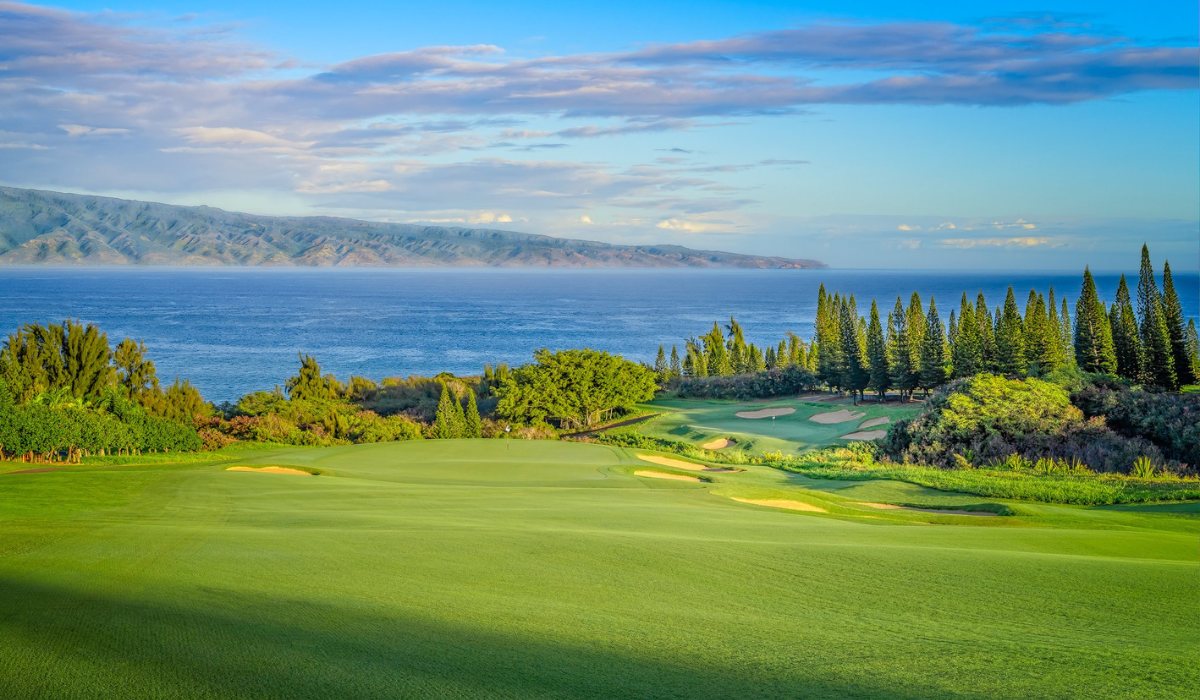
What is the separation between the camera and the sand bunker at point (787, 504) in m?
14.3

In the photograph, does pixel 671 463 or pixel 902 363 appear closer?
pixel 671 463

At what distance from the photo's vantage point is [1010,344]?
51.4 m

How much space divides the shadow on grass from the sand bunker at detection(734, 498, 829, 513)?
34.5 ft

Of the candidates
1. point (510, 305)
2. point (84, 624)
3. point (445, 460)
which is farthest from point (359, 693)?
point (510, 305)

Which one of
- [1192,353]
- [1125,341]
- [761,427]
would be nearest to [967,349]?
[1125,341]

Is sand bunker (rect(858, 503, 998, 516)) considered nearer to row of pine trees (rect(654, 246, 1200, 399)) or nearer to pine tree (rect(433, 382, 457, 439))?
pine tree (rect(433, 382, 457, 439))

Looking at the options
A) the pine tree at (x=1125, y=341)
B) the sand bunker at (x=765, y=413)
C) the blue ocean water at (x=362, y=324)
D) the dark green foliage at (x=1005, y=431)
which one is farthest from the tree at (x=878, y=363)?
the blue ocean water at (x=362, y=324)

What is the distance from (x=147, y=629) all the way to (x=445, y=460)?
1645 cm

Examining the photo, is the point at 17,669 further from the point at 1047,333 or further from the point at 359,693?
the point at 1047,333

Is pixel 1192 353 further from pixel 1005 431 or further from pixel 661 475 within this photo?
pixel 661 475

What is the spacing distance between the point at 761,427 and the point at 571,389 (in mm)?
11020

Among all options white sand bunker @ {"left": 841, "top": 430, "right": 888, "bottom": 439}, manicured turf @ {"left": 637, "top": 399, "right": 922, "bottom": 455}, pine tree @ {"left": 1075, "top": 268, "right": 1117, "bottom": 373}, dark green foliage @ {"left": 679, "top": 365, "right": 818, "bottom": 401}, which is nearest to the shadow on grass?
manicured turf @ {"left": 637, "top": 399, "right": 922, "bottom": 455}

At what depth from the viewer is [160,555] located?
22.4ft

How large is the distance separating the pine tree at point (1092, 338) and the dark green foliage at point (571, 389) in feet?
90.4
